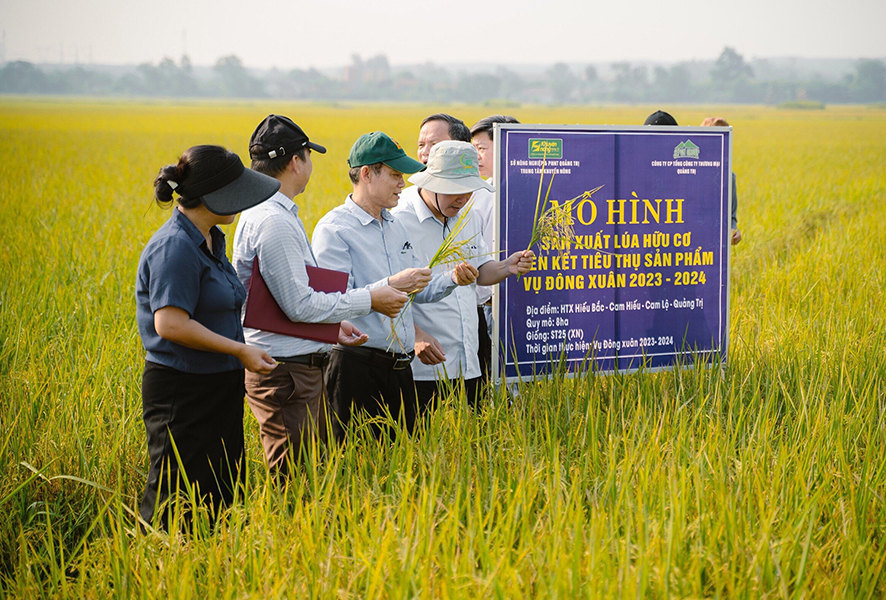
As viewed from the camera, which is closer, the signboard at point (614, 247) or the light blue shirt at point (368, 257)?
the light blue shirt at point (368, 257)

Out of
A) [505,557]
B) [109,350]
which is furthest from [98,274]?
[505,557]

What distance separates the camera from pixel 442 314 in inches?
140

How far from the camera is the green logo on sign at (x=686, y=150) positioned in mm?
4070

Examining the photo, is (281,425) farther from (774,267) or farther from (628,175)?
(774,267)

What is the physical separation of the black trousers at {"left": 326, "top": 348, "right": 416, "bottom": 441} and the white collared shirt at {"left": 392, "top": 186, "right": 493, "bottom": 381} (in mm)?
238

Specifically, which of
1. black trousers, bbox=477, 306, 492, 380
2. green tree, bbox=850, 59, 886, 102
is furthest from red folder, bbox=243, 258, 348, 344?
→ green tree, bbox=850, 59, 886, 102

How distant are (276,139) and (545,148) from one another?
1417mm

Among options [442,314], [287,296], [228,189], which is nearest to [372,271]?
[442,314]

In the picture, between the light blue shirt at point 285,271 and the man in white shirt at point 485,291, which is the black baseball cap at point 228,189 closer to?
the light blue shirt at point 285,271

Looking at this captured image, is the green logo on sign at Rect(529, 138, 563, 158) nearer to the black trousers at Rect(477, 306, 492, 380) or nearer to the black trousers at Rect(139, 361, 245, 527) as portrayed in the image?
the black trousers at Rect(477, 306, 492, 380)

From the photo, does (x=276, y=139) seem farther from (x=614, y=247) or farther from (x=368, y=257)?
(x=614, y=247)

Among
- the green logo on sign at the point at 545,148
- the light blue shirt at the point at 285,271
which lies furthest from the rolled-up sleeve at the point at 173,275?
the green logo on sign at the point at 545,148

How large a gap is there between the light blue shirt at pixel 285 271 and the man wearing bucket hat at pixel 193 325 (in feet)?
0.52

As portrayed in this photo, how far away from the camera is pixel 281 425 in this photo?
3.03 metres
